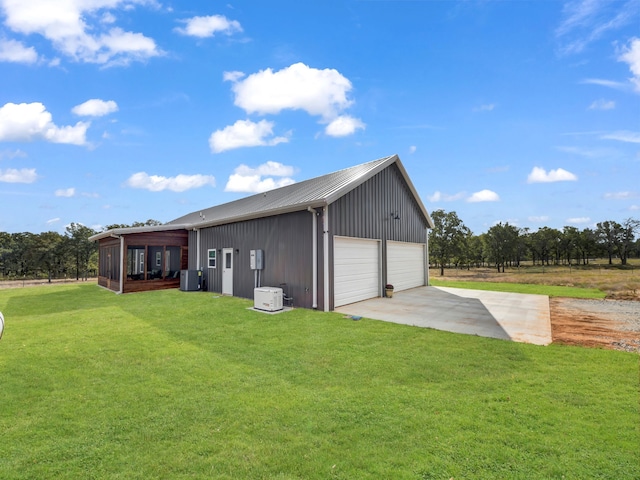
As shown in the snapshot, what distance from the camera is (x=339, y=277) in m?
9.52

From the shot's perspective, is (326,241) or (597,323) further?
(326,241)

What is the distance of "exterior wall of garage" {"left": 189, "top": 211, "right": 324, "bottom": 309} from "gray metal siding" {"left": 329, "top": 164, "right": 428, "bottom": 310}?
792 mm

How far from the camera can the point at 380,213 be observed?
11836 mm

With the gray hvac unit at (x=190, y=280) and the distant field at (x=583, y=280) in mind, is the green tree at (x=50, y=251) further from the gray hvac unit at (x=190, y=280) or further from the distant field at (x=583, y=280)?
the distant field at (x=583, y=280)

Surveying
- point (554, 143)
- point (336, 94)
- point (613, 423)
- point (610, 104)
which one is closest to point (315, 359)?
point (613, 423)

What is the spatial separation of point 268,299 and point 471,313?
6.01 m

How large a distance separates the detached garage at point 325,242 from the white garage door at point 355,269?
33mm

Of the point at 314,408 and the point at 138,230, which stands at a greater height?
the point at 138,230

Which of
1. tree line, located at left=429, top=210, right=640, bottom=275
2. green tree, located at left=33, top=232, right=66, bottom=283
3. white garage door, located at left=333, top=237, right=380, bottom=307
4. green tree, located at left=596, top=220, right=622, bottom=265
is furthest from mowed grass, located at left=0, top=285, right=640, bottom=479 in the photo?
green tree, located at left=596, top=220, right=622, bottom=265

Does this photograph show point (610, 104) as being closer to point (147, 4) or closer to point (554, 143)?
point (554, 143)

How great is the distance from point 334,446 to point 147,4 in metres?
12.5

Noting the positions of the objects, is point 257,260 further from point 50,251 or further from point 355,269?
point 50,251

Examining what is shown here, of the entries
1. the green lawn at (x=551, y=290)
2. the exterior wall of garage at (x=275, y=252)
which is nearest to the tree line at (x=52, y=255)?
the exterior wall of garage at (x=275, y=252)

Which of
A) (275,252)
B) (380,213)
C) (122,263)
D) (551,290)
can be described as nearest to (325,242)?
(275,252)
